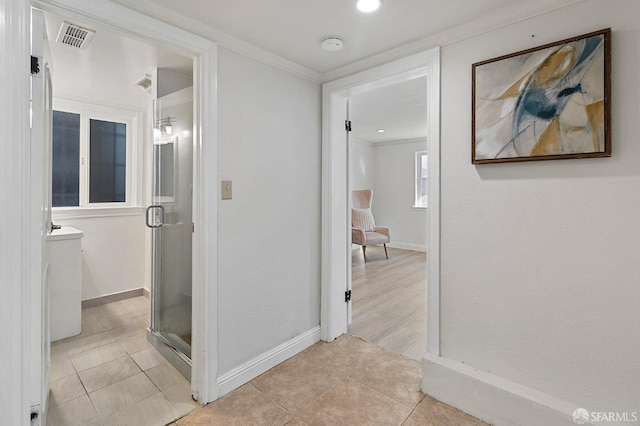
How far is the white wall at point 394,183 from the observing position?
22.0ft

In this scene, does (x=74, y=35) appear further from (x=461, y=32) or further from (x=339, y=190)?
(x=461, y=32)

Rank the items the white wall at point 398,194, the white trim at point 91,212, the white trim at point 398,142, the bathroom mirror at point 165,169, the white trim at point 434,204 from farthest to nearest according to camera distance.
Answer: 1. the white wall at point 398,194
2. the white trim at point 398,142
3. the white trim at point 91,212
4. the bathroom mirror at point 165,169
5. the white trim at point 434,204

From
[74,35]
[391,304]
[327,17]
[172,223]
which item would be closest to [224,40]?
[327,17]

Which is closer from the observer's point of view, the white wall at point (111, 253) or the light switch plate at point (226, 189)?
the light switch plate at point (226, 189)

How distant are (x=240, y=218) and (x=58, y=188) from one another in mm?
2555

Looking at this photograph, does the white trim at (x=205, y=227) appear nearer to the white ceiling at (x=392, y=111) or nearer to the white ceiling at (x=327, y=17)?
the white ceiling at (x=327, y=17)

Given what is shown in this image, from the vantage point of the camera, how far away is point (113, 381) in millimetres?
2068

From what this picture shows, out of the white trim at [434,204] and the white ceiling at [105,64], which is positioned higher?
the white ceiling at [105,64]

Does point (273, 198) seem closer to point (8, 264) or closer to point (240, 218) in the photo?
point (240, 218)

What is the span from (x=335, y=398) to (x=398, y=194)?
5.58 m

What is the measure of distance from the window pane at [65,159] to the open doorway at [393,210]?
9.70ft

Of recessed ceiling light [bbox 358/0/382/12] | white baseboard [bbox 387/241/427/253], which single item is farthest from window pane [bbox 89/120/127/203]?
white baseboard [bbox 387/241/427/253]

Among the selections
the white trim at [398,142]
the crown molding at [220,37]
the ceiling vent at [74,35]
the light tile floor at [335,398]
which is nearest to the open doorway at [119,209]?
the ceiling vent at [74,35]

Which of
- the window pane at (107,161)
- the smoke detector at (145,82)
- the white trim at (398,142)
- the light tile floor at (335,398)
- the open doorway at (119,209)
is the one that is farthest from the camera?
the white trim at (398,142)
